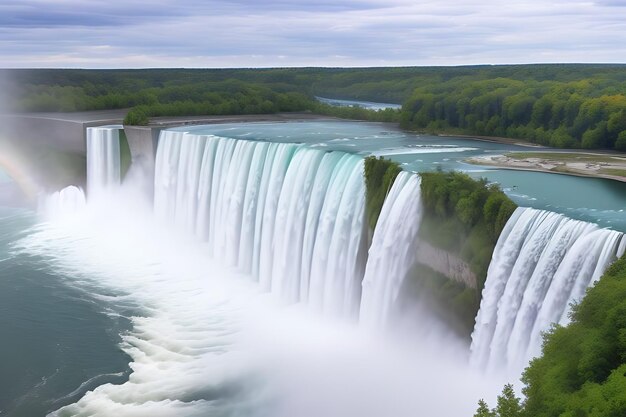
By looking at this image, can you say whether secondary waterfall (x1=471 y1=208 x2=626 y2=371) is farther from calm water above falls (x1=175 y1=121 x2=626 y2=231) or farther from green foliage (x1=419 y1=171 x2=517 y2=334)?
calm water above falls (x1=175 y1=121 x2=626 y2=231)

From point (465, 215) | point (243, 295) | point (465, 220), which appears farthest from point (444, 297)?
point (243, 295)

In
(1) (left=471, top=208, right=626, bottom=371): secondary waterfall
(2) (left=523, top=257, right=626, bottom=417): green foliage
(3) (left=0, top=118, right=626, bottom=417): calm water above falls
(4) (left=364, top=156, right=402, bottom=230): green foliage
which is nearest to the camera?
(2) (left=523, top=257, right=626, bottom=417): green foliage

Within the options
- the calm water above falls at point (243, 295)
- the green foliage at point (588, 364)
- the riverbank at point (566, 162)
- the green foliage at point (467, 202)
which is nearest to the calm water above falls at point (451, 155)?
the calm water above falls at point (243, 295)

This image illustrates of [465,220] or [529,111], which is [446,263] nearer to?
[465,220]

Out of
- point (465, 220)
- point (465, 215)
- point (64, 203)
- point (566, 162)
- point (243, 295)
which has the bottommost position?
point (243, 295)

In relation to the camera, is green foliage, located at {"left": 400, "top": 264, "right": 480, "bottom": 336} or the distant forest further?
the distant forest

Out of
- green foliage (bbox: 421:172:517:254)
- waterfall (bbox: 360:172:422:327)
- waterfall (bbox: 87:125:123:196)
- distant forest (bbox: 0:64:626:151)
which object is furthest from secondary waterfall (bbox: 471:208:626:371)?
waterfall (bbox: 87:125:123:196)

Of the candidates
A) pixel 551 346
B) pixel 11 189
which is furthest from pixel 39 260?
pixel 551 346
